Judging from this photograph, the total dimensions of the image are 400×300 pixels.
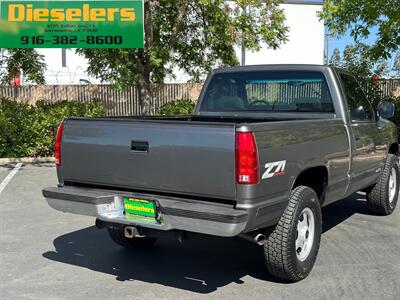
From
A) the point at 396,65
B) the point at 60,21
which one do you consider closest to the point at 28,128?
the point at 60,21

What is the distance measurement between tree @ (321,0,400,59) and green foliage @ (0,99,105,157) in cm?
690

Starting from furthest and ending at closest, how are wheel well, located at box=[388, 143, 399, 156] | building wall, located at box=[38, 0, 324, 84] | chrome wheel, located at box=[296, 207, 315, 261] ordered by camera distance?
building wall, located at box=[38, 0, 324, 84]
wheel well, located at box=[388, 143, 399, 156]
chrome wheel, located at box=[296, 207, 315, 261]

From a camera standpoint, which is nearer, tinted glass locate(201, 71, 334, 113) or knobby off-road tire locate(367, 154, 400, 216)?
tinted glass locate(201, 71, 334, 113)

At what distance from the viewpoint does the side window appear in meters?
5.61

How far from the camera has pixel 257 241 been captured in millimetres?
4188

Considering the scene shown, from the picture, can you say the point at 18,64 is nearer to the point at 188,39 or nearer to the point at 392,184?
the point at 188,39

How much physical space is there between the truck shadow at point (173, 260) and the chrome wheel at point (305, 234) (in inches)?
12.8

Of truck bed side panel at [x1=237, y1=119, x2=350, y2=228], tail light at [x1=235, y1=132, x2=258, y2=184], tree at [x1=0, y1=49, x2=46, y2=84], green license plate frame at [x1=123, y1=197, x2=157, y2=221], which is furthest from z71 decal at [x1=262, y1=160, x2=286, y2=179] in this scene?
tree at [x1=0, y1=49, x2=46, y2=84]

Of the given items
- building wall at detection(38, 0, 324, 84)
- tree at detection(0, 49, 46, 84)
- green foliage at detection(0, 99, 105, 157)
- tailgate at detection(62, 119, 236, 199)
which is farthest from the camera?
building wall at detection(38, 0, 324, 84)

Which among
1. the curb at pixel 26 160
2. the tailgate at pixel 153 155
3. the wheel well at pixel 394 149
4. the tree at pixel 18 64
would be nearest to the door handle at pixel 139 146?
the tailgate at pixel 153 155

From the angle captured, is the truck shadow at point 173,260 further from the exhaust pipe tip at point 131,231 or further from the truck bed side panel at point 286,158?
the truck bed side panel at point 286,158

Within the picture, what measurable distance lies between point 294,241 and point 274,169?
0.71 meters

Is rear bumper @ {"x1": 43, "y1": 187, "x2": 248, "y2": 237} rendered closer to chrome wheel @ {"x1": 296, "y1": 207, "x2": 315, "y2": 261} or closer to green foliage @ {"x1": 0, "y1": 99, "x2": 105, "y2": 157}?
chrome wheel @ {"x1": 296, "y1": 207, "x2": 315, "y2": 261}

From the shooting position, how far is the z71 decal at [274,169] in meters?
3.88
